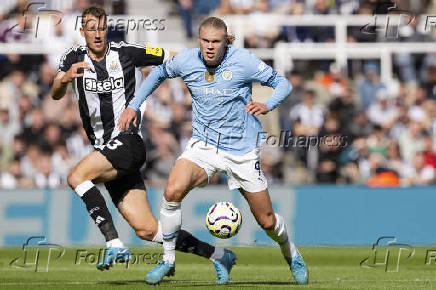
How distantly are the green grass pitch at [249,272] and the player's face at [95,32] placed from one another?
2474 mm

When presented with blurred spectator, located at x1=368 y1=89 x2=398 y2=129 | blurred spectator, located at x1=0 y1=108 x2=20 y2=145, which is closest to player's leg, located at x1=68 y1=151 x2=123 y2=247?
blurred spectator, located at x1=0 y1=108 x2=20 y2=145

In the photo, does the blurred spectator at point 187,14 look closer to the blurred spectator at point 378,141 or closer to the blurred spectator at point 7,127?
the blurred spectator at point 7,127

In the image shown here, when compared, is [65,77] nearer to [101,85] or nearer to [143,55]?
[101,85]

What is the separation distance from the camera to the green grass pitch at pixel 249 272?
10062 mm

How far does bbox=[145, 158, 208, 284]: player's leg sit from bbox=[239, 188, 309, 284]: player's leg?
536 millimetres

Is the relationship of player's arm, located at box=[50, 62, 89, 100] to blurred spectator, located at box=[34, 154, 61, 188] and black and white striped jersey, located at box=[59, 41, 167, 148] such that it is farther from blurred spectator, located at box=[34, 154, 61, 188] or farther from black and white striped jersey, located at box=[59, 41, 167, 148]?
blurred spectator, located at box=[34, 154, 61, 188]

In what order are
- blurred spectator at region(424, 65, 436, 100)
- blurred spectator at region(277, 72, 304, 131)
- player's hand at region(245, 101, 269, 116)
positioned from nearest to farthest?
player's hand at region(245, 101, 269, 116)
blurred spectator at region(277, 72, 304, 131)
blurred spectator at region(424, 65, 436, 100)

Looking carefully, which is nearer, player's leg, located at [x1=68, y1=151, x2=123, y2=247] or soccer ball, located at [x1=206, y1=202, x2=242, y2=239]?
player's leg, located at [x1=68, y1=151, x2=123, y2=247]

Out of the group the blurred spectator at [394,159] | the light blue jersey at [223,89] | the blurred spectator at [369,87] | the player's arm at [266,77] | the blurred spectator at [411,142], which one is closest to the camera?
the player's arm at [266,77]

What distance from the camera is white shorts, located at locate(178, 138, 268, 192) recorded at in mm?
9789

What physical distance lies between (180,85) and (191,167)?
957 cm

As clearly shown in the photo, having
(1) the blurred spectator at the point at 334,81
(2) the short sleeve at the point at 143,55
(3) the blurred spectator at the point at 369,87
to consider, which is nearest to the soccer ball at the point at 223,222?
(2) the short sleeve at the point at 143,55

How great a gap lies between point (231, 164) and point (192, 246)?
113 centimetres

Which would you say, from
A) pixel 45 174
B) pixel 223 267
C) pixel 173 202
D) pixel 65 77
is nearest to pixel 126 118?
pixel 65 77
